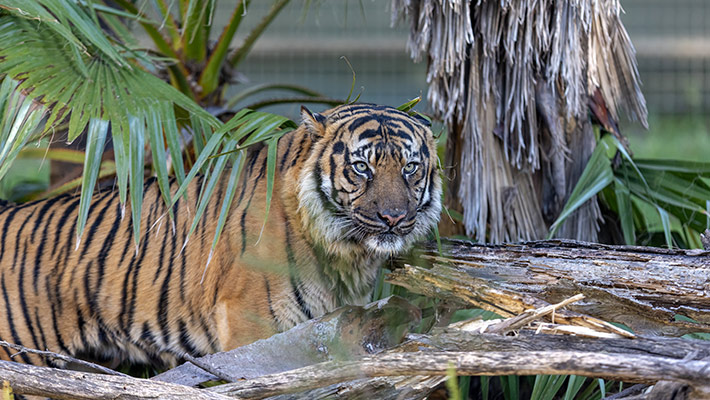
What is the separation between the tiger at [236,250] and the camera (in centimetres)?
234

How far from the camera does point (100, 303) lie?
103 inches

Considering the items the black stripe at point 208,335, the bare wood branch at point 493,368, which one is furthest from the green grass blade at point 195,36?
the bare wood branch at point 493,368

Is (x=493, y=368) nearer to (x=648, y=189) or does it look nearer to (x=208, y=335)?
(x=208, y=335)

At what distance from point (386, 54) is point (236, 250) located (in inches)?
188

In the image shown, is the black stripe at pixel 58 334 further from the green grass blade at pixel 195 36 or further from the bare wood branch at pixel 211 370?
the green grass blade at pixel 195 36

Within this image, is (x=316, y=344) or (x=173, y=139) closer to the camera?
(x=316, y=344)

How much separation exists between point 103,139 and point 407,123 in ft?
3.18

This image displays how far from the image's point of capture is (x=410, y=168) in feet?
7.71

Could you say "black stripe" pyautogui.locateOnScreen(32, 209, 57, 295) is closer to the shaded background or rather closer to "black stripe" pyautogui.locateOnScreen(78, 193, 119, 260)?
"black stripe" pyautogui.locateOnScreen(78, 193, 119, 260)

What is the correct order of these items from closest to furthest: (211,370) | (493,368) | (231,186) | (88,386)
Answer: (493,368), (88,386), (211,370), (231,186)

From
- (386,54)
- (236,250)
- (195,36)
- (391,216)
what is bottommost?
(236,250)

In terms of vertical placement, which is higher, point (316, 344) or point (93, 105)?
point (93, 105)

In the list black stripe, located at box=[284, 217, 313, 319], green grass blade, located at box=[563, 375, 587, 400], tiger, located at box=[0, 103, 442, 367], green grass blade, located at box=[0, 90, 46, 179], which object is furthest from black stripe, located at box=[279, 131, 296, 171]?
green grass blade, located at box=[563, 375, 587, 400]

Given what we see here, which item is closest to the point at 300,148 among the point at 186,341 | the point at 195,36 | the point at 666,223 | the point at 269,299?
the point at 269,299
